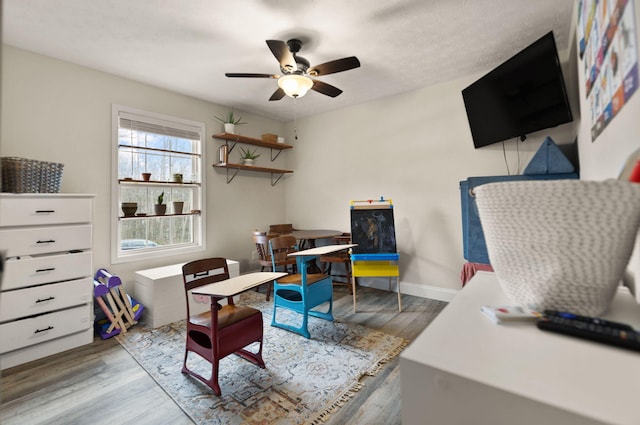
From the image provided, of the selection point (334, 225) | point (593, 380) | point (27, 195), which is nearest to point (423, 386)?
point (593, 380)

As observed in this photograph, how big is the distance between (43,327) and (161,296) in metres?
0.83

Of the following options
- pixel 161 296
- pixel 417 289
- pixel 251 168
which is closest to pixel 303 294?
pixel 161 296

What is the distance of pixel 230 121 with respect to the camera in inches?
156

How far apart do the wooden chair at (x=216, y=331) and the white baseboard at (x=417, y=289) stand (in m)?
2.09

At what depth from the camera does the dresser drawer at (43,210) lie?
2.22m

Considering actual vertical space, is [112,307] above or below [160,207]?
below

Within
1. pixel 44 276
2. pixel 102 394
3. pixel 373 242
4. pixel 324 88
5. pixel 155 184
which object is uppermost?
pixel 324 88

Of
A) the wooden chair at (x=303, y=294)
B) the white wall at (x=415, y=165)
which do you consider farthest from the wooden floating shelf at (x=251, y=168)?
the wooden chair at (x=303, y=294)

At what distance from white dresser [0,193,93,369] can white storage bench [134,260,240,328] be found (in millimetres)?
450

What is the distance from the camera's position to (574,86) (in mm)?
2498

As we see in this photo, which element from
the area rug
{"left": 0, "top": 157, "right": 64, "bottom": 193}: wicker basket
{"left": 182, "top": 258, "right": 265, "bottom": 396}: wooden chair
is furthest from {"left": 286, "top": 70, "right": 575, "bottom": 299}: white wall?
{"left": 0, "top": 157, "right": 64, "bottom": 193}: wicker basket

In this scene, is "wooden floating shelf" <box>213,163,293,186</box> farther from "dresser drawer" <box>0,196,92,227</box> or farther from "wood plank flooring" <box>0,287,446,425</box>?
"wood plank flooring" <box>0,287,446,425</box>

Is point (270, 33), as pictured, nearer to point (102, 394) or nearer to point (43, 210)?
point (43, 210)

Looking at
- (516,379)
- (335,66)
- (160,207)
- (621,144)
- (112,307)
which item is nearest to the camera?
(516,379)
